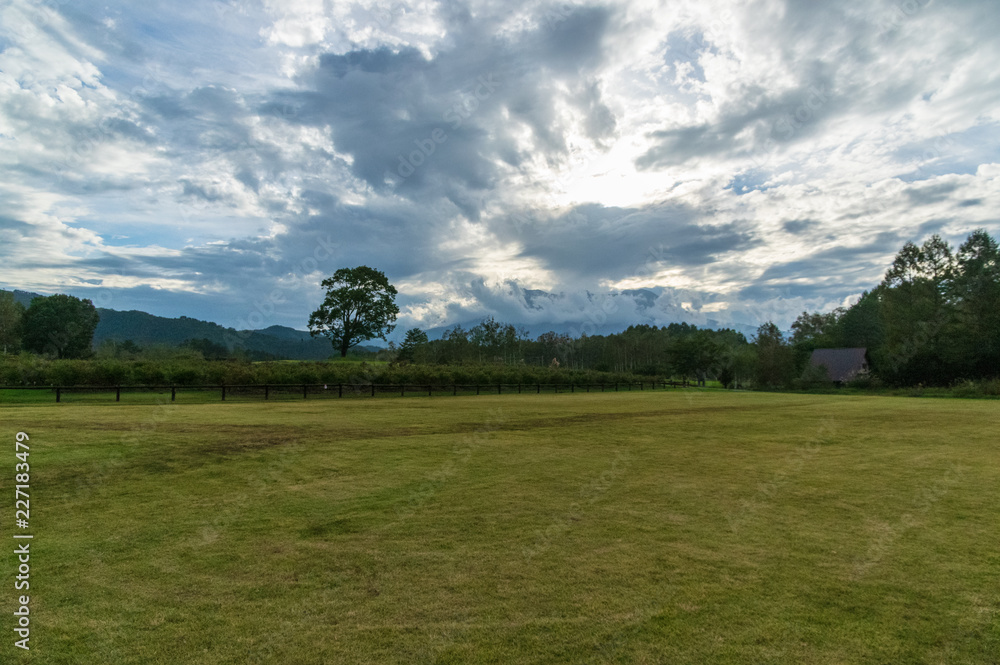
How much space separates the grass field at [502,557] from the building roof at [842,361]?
6493 cm

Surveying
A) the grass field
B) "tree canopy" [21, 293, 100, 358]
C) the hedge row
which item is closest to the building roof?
the hedge row

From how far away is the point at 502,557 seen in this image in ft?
18.5

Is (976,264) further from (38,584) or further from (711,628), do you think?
(38,584)

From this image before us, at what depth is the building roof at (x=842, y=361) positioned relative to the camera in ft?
218

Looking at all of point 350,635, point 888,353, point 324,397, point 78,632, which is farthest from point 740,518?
point 888,353

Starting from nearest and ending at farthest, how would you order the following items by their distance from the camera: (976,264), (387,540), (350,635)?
(350,635) → (387,540) → (976,264)

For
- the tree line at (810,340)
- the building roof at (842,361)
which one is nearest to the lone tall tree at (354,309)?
the tree line at (810,340)

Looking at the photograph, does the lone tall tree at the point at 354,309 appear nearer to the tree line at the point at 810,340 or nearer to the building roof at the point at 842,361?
the tree line at the point at 810,340

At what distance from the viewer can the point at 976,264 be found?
5466cm

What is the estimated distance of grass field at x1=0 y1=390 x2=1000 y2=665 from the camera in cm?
393

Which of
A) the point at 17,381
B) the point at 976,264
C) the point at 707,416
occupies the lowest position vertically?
the point at 707,416

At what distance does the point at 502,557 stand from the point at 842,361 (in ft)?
262

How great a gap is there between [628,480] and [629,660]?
5.97 meters

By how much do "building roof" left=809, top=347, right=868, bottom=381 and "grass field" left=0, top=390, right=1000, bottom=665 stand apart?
6493 cm
